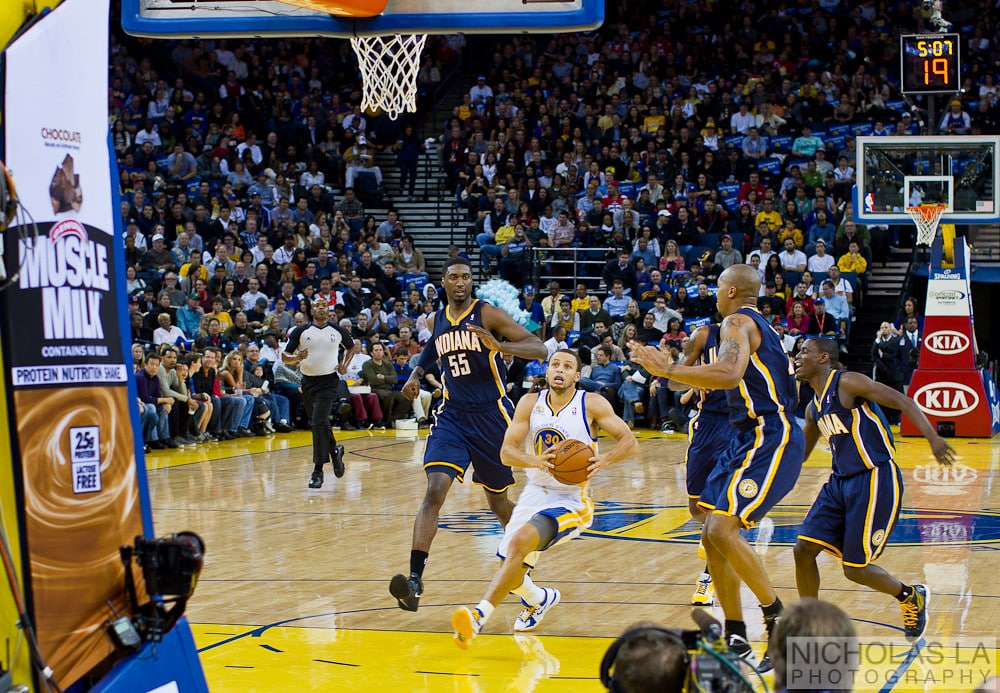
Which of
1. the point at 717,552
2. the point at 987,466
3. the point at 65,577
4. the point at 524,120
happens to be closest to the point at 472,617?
the point at 717,552

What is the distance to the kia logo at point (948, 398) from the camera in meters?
15.6

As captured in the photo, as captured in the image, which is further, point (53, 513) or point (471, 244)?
point (471, 244)

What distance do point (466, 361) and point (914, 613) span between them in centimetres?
286

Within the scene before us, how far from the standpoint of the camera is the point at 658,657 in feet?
9.44

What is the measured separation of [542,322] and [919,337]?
5322mm

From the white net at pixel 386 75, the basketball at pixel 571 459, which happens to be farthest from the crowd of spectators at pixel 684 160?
the basketball at pixel 571 459

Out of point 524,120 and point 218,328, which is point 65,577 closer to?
point 218,328

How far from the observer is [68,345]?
417 cm

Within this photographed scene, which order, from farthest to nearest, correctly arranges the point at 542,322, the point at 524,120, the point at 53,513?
1. the point at 524,120
2. the point at 542,322
3. the point at 53,513

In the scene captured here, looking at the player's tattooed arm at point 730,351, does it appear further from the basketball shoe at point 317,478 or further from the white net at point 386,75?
the basketball shoe at point 317,478

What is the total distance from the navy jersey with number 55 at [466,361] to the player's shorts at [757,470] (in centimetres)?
169

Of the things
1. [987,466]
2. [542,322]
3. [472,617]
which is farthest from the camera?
[542,322]

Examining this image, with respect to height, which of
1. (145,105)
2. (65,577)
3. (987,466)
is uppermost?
(145,105)

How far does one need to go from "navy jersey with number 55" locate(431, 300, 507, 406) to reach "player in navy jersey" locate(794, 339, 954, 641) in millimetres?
1956
